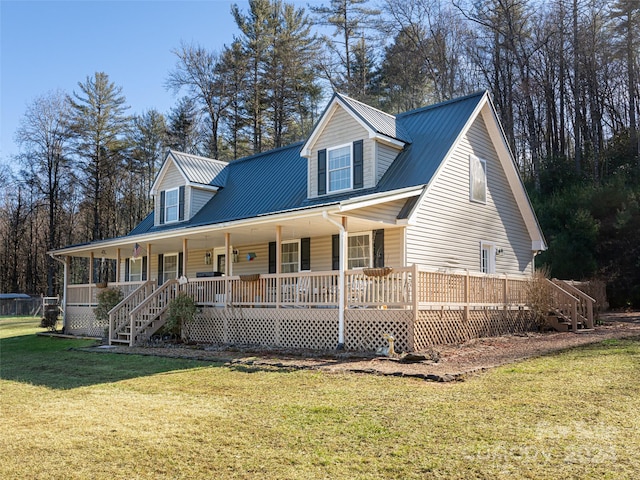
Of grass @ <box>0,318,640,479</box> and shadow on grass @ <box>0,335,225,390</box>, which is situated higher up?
grass @ <box>0,318,640,479</box>

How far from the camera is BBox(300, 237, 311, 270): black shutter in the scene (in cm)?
1742

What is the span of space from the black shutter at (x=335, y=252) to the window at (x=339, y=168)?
1447mm

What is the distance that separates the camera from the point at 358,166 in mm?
16109

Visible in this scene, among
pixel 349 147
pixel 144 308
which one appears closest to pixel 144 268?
pixel 144 308

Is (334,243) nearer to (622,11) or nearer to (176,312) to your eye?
(176,312)

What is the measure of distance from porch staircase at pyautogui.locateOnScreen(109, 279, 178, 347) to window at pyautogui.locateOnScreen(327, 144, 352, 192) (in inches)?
220

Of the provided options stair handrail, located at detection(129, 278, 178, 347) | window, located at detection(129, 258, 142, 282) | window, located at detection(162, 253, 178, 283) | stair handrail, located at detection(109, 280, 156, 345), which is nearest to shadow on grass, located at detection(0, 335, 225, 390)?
stair handrail, located at detection(109, 280, 156, 345)

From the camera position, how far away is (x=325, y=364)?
10.7 meters

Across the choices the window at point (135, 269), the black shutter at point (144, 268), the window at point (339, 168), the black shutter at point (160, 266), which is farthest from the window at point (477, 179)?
the window at point (135, 269)

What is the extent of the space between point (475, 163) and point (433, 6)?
1725cm

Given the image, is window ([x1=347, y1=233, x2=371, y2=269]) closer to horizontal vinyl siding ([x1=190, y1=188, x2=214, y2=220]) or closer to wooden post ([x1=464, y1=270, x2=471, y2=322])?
wooden post ([x1=464, y1=270, x2=471, y2=322])

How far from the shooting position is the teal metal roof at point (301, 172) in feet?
51.6

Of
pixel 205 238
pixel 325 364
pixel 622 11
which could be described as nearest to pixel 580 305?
pixel 325 364

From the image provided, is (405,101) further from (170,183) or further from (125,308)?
(125,308)
